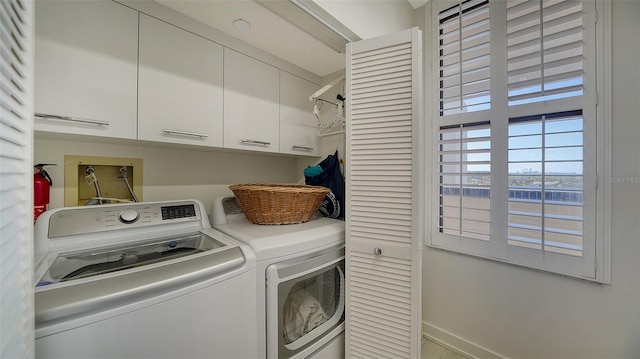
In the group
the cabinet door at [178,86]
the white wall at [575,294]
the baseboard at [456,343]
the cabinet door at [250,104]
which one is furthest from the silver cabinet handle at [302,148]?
the baseboard at [456,343]

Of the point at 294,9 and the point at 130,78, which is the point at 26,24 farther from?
the point at 294,9

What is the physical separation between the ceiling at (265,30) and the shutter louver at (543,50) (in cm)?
68

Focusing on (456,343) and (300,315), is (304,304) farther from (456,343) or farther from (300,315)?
(456,343)

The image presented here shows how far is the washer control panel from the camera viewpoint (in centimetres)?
93

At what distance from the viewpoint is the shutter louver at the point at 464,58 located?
1.43 m

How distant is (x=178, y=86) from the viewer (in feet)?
4.11

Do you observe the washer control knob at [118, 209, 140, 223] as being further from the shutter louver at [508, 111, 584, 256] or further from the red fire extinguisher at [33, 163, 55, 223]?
the shutter louver at [508, 111, 584, 256]

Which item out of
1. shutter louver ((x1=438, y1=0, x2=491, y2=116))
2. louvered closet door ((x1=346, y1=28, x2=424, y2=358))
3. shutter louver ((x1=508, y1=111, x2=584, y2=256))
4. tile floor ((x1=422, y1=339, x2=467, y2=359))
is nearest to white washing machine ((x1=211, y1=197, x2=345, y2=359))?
louvered closet door ((x1=346, y1=28, x2=424, y2=358))

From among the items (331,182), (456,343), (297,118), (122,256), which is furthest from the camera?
(297,118)

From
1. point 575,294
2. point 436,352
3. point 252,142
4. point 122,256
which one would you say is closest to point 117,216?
point 122,256

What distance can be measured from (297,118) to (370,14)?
88 cm

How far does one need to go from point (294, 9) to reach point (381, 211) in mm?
1069

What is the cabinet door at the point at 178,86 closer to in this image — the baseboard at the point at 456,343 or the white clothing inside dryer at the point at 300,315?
the white clothing inside dryer at the point at 300,315

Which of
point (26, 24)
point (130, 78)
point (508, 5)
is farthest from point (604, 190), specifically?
point (130, 78)
